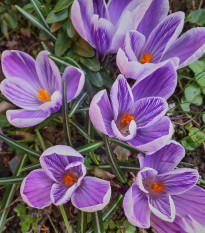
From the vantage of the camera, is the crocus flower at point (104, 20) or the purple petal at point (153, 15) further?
the purple petal at point (153, 15)

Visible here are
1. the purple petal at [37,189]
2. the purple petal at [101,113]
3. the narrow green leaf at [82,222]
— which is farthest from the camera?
the narrow green leaf at [82,222]

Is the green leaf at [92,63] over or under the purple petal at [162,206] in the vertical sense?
over

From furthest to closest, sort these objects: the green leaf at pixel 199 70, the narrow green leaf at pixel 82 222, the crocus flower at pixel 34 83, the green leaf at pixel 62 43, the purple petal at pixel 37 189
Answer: the green leaf at pixel 199 70 < the green leaf at pixel 62 43 < the narrow green leaf at pixel 82 222 < the crocus flower at pixel 34 83 < the purple petal at pixel 37 189

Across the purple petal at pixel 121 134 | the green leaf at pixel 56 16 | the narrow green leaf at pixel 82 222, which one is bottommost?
the narrow green leaf at pixel 82 222

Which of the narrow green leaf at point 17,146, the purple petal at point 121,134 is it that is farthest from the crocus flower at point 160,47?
the narrow green leaf at point 17,146

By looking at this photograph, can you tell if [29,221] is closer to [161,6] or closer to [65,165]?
[65,165]

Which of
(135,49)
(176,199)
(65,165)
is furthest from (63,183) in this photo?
(135,49)

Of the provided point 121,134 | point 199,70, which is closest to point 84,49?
point 121,134

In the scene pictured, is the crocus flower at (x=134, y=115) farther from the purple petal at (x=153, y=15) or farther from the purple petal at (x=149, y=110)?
the purple petal at (x=153, y=15)
